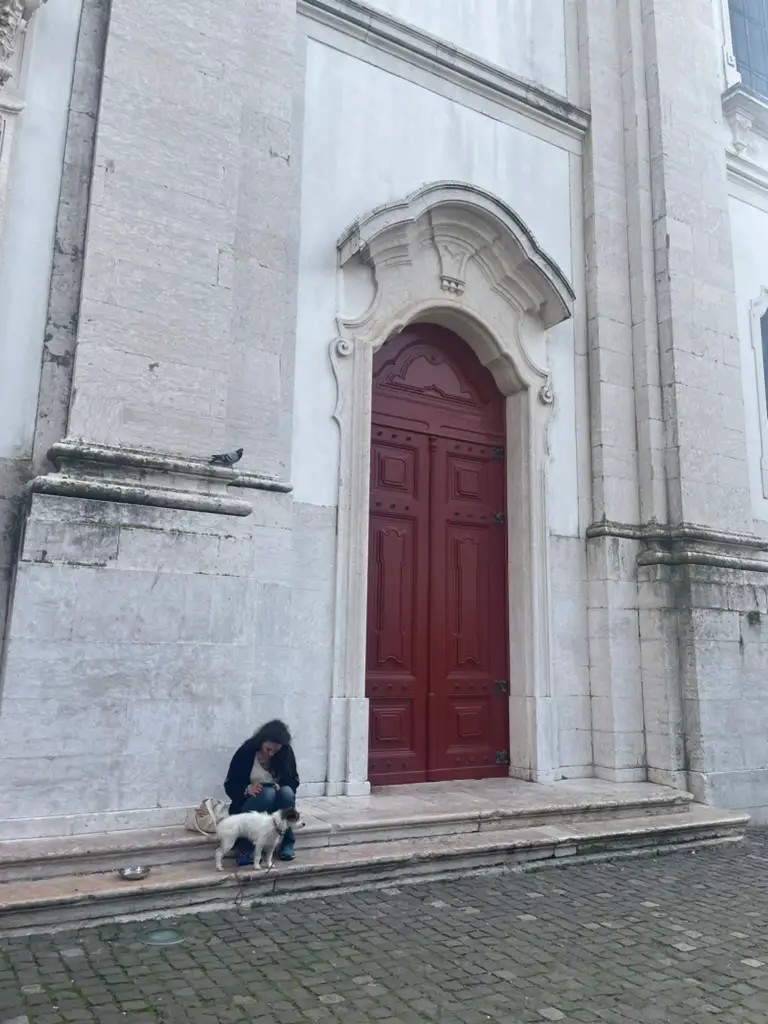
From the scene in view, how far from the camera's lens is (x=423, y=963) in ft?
11.8

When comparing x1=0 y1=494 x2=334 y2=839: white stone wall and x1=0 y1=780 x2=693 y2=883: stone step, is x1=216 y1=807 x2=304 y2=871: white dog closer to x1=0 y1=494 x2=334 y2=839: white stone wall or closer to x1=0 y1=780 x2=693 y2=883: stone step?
x1=0 y1=780 x2=693 y2=883: stone step

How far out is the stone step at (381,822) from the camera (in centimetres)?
411

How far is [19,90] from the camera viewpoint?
546 cm

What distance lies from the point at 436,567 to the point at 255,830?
3.13 meters

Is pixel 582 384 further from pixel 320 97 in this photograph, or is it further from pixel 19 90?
pixel 19 90

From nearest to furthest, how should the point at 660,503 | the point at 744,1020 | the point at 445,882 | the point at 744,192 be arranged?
1. the point at 744,1020
2. the point at 445,882
3. the point at 660,503
4. the point at 744,192

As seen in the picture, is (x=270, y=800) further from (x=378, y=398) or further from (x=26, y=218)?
(x=26, y=218)

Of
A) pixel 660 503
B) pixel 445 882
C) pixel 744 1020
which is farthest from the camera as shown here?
pixel 660 503

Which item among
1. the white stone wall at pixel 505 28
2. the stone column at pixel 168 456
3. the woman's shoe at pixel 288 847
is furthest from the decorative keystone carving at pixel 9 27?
the woman's shoe at pixel 288 847

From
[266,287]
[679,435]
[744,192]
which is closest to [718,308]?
[679,435]

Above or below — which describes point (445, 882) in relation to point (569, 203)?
below

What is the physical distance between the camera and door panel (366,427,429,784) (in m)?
6.52

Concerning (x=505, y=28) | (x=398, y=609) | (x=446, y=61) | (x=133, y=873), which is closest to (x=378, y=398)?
(x=398, y=609)

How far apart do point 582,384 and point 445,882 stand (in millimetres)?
4892
